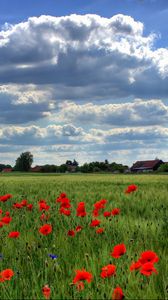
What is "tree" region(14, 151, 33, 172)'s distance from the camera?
138000 millimetres

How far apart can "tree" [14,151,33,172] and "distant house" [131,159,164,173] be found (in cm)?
3401

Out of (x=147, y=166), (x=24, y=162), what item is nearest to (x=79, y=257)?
(x=147, y=166)

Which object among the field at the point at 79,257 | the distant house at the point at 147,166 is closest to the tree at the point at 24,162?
the distant house at the point at 147,166

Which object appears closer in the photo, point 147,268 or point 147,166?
point 147,268

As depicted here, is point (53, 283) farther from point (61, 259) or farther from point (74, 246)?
point (74, 246)

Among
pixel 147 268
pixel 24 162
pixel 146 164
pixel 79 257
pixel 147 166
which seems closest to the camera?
pixel 147 268

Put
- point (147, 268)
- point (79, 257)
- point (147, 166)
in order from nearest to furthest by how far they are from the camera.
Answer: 1. point (147, 268)
2. point (79, 257)
3. point (147, 166)

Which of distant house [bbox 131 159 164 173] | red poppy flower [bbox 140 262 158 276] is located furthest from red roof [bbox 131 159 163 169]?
red poppy flower [bbox 140 262 158 276]

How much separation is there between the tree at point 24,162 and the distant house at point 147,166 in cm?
3401

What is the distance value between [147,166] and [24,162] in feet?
128

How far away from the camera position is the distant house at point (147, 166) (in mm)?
121875

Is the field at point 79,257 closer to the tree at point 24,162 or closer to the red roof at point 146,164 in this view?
the red roof at point 146,164

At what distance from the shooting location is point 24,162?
139 metres

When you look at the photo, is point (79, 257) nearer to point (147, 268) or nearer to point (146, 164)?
point (147, 268)
